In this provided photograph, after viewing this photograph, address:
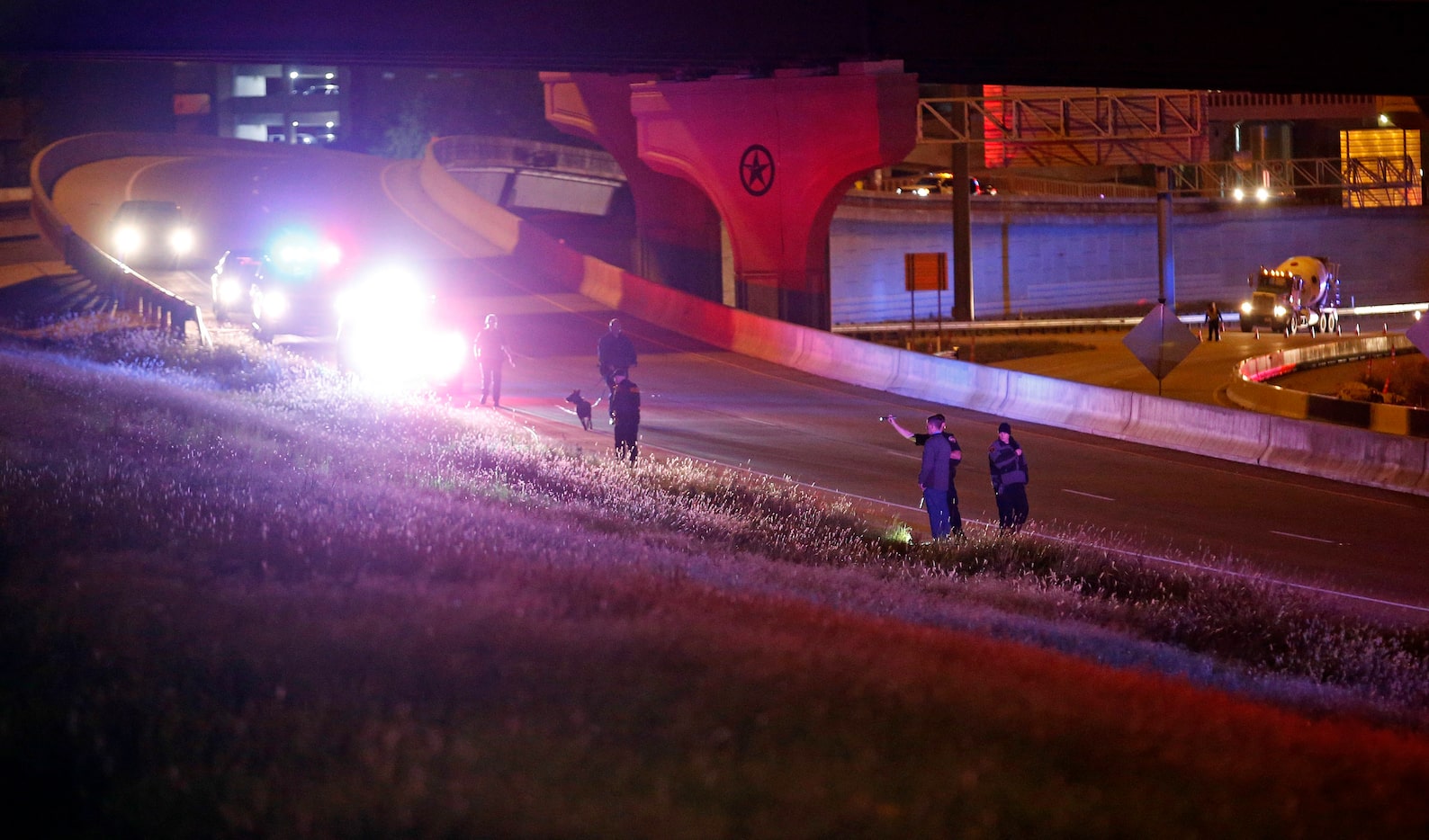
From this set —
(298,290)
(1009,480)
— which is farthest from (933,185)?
(1009,480)

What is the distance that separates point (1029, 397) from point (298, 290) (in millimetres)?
16607

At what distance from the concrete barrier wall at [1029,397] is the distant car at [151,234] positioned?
39.8 ft

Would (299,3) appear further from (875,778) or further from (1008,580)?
(875,778)

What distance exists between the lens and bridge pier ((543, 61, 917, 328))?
3928cm

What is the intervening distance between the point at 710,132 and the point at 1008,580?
1218 inches

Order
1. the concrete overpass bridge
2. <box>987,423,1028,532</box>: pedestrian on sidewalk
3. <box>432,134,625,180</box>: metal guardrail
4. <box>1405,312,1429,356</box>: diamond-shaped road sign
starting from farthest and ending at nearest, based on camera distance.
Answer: <box>432,134,625,180</box>: metal guardrail
the concrete overpass bridge
<box>1405,312,1429,356</box>: diamond-shaped road sign
<box>987,423,1028,532</box>: pedestrian on sidewalk

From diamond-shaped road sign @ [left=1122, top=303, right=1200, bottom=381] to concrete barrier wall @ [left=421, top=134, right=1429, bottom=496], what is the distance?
911mm

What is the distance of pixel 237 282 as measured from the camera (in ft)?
116

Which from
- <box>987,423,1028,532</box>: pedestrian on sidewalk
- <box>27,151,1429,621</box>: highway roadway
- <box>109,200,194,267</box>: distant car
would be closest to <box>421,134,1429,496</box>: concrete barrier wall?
<box>27,151,1429,621</box>: highway roadway

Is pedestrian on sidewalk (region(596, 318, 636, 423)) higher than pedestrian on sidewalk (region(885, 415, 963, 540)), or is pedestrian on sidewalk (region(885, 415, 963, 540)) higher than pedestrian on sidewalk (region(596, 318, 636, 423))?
pedestrian on sidewalk (region(596, 318, 636, 423))

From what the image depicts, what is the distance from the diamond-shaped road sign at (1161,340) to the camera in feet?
88.9

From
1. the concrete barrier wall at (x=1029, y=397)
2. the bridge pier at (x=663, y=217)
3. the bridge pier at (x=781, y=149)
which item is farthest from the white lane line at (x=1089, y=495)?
the bridge pier at (x=663, y=217)

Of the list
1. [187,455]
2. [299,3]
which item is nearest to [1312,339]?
[299,3]

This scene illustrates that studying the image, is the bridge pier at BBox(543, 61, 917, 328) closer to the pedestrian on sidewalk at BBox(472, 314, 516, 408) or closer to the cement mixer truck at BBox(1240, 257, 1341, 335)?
the pedestrian on sidewalk at BBox(472, 314, 516, 408)
